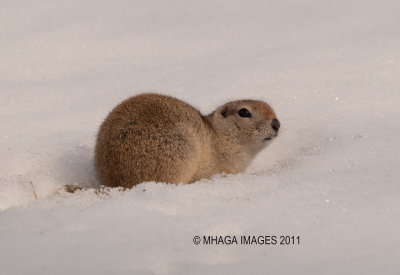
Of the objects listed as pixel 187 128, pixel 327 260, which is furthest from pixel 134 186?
pixel 327 260

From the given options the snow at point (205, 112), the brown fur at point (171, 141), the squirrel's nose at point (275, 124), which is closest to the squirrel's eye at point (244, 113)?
the brown fur at point (171, 141)

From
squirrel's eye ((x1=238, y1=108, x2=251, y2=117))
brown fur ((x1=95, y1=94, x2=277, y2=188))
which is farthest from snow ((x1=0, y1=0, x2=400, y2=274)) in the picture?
squirrel's eye ((x1=238, y1=108, x2=251, y2=117))

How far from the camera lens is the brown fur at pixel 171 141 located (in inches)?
233

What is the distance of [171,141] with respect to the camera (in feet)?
19.9

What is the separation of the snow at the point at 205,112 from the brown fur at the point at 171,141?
0.91ft

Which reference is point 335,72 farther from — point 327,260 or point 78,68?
point 327,260

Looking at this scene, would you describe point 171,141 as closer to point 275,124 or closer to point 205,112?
point 275,124

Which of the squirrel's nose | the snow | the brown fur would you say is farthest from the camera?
the squirrel's nose

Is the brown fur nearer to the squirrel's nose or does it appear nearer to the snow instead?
the squirrel's nose

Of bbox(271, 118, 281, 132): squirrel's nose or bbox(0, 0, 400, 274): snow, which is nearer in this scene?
bbox(0, 0, 400, 274): snow

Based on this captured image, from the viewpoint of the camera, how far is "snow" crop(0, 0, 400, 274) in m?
4.38

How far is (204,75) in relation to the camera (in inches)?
343

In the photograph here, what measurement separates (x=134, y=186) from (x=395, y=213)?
2.12m

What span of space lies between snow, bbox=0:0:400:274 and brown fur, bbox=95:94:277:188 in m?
0.28
